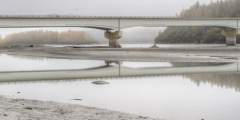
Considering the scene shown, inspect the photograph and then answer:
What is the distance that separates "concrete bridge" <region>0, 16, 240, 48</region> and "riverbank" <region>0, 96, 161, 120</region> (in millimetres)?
66978

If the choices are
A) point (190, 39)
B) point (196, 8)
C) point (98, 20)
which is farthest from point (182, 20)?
point (196, 8)

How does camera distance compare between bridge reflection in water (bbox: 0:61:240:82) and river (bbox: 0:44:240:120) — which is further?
bridge reflection in water (bbox: 0:61:240:82)

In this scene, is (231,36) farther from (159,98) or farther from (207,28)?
(159,98)

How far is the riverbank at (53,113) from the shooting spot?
39.7ft

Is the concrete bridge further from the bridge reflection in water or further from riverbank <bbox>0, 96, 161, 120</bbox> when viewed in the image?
riverbank <bbox>0, 96, 161, 120</bbox>

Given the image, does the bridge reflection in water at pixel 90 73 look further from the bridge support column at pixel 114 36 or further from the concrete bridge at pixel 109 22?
the bridge support column at pixel 114 36

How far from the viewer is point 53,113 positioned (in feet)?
43.5

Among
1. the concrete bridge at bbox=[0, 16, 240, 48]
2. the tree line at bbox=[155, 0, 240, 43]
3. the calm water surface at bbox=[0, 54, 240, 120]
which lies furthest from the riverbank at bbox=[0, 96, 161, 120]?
the tree line at bbox=[155, 0, 240, 43]

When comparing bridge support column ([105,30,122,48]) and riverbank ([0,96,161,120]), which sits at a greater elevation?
riverbank ([0,96,161,120])

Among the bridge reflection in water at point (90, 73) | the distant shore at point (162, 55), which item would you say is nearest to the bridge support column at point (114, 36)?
the distant shore at point (162, 55)

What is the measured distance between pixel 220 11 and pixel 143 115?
14555cm

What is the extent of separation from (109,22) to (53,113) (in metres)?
77.8

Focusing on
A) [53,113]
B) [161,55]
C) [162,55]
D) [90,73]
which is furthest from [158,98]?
[161,55]

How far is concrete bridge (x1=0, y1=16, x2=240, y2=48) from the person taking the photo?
81.1m
